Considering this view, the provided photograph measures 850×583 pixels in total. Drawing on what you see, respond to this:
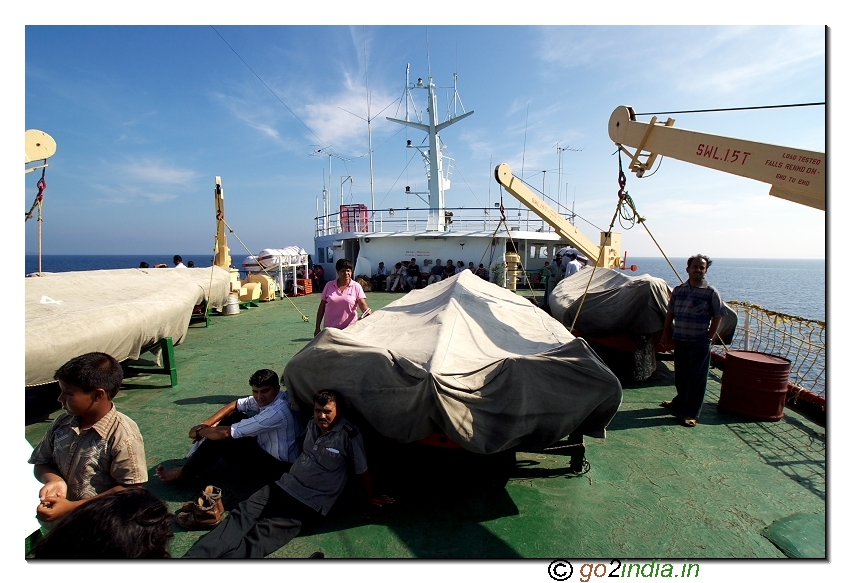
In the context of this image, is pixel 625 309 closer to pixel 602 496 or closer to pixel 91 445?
pixel 602 496

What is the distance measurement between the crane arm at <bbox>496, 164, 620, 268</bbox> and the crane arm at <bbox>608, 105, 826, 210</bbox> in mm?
2471

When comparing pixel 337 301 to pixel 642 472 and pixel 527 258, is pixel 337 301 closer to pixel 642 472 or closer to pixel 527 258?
pixel 642 472

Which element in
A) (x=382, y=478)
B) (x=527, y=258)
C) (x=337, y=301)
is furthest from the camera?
(x=527, y=258)

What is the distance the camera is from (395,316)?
465 cm

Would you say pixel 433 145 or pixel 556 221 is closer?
pixel 556 221

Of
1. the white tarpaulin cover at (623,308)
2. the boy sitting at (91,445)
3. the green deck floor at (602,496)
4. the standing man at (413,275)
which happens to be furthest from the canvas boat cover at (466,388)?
the standing man at (413,275)

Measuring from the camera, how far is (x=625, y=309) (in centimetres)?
584

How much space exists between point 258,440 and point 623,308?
4.85m

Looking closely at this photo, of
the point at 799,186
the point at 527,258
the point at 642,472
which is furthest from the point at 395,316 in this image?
the point at 527,258

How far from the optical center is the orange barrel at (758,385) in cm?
457

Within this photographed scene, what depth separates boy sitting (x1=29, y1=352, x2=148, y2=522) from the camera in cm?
212

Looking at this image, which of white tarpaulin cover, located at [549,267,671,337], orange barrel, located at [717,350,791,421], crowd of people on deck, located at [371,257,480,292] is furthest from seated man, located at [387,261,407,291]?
orange barrel, located at [717,350,791,421]

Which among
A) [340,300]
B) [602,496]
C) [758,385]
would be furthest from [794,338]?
[340,300]

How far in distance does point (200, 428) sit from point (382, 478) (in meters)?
1.46
